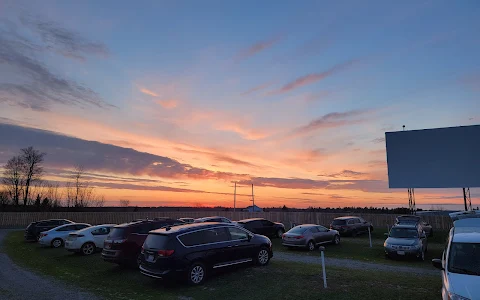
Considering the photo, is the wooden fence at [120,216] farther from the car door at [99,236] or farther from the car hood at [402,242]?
the car door at [99,236]

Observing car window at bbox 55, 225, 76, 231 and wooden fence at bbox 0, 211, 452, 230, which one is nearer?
car window at bbox 55, 225, 76, 231

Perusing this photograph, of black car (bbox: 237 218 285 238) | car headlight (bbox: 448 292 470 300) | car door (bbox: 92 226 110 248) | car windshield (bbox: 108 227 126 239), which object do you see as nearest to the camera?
car headlight (bbox: 448 292 470 300)

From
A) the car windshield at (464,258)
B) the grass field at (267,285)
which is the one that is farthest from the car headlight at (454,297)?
the grass field at (267,285)

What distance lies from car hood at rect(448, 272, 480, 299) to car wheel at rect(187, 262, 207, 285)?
21.7 ft

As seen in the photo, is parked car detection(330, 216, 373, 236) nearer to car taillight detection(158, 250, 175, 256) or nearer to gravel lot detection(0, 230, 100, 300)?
car taillight detection(158, 250, 175, 256)

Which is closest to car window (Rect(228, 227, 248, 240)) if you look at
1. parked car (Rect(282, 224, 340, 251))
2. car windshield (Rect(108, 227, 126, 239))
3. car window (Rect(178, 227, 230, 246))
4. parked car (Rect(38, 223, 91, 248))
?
car window (Rect(178, 227, 230, 246))

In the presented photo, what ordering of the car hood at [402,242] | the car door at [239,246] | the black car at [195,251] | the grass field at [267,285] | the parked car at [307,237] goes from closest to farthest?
the grass field at [267,285] → the black car at [195,251] → the car door at [239,246] → the car hood at [402,242] → the parked car at [307,237]

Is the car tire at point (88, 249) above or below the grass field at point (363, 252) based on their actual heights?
above

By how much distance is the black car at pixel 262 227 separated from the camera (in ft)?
81.1

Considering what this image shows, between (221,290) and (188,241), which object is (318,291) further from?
(188,241)

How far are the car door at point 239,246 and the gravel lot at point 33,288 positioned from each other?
4271 mm

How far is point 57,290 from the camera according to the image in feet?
35.6

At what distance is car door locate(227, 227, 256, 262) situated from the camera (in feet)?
38.4

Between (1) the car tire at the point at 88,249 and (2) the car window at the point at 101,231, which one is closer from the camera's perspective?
(1) the car tire at the point at 88,249
